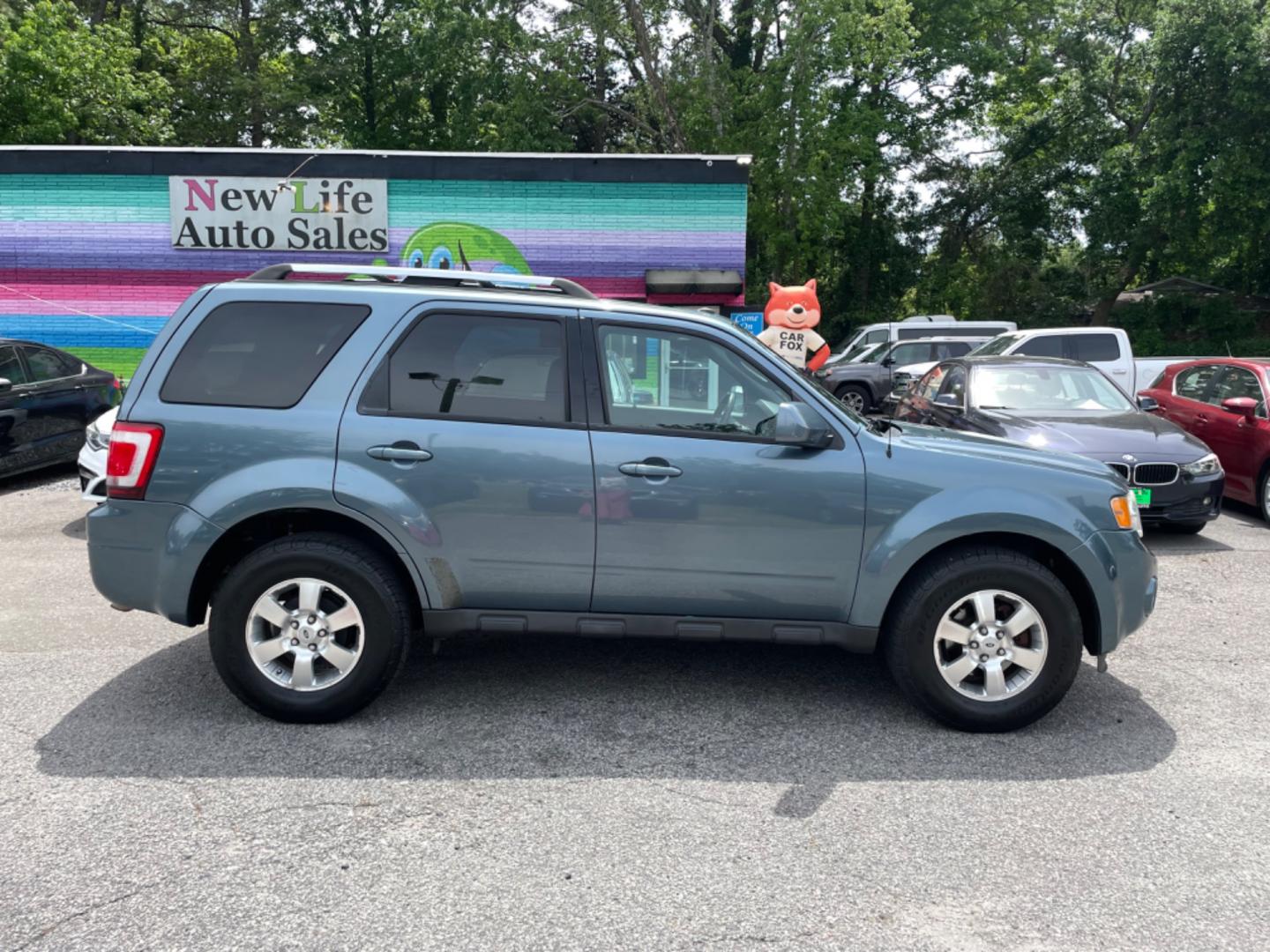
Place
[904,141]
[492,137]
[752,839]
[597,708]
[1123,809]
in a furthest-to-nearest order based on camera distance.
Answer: [904,141] < [492,137] < [597,708] < [1123,809] < [752,839]

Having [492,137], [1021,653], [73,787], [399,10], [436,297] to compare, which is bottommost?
[73,787]

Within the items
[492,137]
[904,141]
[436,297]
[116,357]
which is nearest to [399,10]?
[492,137]

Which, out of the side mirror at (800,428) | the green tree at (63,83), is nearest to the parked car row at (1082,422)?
the side mirror at (800,428)

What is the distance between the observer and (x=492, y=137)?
2841cm

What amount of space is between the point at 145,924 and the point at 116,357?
1387 cm

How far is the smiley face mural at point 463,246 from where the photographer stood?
14.4m

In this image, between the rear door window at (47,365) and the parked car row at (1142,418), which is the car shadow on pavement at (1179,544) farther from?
the rear door window at (47,365)

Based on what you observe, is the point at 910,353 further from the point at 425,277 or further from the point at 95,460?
the point at 425,277

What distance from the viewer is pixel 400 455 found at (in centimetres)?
416

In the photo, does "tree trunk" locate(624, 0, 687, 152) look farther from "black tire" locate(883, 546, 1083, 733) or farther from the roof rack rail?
"black tire" locate(883, 546, 1083, 733)

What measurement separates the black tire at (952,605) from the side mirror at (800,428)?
0.74m

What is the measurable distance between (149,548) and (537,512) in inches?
64.4

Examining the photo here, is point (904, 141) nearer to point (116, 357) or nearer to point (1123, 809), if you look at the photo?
point (116, 357)

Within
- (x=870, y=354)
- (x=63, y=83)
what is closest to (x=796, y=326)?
(x=870, y=354)
